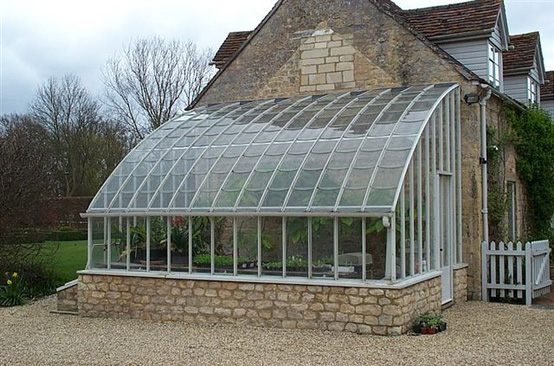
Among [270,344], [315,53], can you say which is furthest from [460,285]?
[315,53]

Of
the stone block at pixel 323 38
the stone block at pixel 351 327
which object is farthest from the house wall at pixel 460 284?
the stone block at pixel 323 38

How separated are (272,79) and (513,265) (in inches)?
270

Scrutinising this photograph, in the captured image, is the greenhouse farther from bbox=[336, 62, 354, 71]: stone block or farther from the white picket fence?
bbox=[336, 62, 354, 71]: stone block

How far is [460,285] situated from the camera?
13.5 m

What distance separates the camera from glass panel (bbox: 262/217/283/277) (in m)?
11.3

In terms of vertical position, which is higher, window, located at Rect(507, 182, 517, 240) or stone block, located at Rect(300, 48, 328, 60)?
stone block, located at Rect(300, 48, 328, 60)

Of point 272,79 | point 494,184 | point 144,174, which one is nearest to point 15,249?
point 144,174

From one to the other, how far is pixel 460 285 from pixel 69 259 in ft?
47.1

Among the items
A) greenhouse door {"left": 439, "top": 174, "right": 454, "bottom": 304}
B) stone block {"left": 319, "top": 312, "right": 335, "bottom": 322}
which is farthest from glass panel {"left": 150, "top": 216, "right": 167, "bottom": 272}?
greenhouse door {"left": 439, "top": 174, "right": 454, "bottom": 304}

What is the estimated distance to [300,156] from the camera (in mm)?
12125

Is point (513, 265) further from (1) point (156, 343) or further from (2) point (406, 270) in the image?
(1) point (156, 343)

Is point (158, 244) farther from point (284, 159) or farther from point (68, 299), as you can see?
point (284, 159)

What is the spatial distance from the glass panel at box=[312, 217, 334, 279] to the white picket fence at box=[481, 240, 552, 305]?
4.37 meters

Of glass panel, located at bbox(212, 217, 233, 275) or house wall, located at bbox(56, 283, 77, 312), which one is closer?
glass panel, located at bbox(212, 217, 233, 275)
